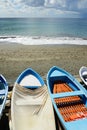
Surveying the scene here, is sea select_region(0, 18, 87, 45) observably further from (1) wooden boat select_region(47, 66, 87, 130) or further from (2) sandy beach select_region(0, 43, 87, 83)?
(1) wooden boat select_region(47, 66, 87, 130)

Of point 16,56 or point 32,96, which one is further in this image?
point 16,56

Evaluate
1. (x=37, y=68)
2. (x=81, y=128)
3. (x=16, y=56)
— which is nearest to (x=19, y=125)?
(x=81, y=128)

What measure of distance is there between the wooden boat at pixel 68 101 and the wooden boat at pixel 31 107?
0.29 metres

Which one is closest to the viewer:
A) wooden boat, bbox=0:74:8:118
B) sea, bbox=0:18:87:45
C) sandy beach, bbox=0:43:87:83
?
wooden boat, bbox=0:74:8:118

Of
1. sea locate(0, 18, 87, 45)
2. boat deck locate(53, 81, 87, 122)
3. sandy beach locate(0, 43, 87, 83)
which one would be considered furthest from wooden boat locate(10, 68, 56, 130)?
sea locate(0, 18, 87, 45)

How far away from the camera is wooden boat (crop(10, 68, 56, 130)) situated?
6945 mm

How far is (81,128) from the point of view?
22.2 ft

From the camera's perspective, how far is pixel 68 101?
8.51 metres

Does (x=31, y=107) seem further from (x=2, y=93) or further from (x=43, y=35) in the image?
(x=43, y=35)

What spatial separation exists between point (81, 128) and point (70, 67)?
8031 millimetres

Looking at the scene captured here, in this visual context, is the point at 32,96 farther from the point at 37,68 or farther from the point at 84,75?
the point at 37,68

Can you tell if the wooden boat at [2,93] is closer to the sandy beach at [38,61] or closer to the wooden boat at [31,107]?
the wooden boat at [31,107]

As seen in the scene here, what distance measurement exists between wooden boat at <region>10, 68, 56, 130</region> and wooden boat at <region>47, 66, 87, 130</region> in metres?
0.29

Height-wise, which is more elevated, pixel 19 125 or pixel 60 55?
pixel 19 125
